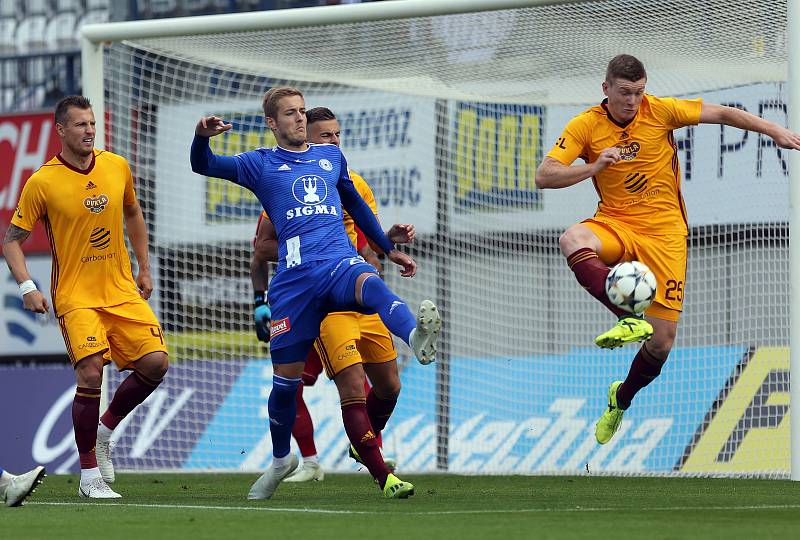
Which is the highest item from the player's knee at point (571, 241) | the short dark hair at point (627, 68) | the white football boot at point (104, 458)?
the short dark hair at point (627, 68)

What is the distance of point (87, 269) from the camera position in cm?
814

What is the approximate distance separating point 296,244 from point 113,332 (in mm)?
1571

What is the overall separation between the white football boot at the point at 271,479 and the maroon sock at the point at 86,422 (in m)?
0.94

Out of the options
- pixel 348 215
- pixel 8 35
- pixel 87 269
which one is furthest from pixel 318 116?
pixel 8 35

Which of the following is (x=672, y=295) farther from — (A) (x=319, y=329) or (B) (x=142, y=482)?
(B) (x=142, y=482)

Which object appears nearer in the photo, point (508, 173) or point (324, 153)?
point (324, 153)

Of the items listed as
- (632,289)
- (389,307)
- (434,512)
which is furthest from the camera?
(632,289)

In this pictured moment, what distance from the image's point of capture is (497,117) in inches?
472

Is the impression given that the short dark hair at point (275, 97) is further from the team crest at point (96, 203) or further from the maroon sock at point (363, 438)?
the maroon sock at point (363, 438)

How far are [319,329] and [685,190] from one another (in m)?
4.81

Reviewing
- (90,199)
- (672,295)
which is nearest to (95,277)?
(90,199)

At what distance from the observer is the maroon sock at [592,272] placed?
305 inches

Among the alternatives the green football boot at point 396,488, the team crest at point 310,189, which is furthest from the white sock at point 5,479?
the team crest at point 310,189

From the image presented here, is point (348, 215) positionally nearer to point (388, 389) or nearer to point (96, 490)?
point (388, 389)
